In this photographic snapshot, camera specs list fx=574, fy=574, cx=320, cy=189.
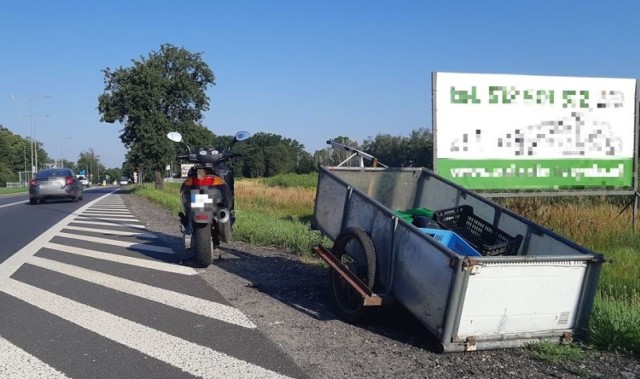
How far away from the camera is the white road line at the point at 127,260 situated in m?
8.14

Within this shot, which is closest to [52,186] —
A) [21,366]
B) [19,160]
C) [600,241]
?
[600,241]

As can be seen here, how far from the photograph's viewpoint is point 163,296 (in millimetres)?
6492

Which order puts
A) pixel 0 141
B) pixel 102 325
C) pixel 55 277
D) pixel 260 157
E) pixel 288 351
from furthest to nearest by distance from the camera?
pixel 0 141
pixel 260 157
pixel 55 277
pixel 102 325
pixel 288 351

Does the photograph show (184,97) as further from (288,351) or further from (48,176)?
(288,351)

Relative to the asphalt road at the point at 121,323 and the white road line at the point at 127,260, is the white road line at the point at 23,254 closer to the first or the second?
the asphalt road at the point at 121,323

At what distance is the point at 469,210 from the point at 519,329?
6.67ft

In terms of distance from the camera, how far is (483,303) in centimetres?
430

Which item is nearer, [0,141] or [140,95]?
[140,95]

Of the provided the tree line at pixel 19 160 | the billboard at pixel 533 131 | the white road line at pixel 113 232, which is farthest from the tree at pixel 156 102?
the tree line at pixel 19 160

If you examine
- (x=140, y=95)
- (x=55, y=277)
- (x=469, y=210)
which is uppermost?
(x=140, y=95)

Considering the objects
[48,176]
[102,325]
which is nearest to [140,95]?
[48,176]

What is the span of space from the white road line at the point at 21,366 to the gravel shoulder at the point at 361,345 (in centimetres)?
176

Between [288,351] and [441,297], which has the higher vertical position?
[441,297]

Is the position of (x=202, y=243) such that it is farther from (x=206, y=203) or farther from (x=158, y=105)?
(x=158, y=105)
